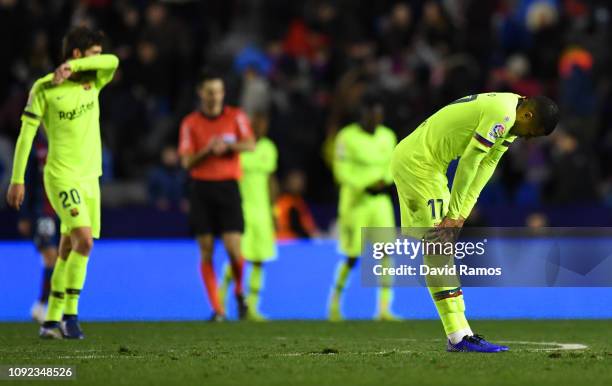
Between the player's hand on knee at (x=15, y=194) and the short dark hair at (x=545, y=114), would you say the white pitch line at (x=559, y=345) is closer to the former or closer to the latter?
the short dark hair at (x=545, y=114)

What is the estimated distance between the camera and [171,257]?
50.8ft

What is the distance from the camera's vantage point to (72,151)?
11.2 meters

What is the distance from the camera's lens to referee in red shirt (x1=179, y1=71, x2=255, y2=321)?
47.1 feet

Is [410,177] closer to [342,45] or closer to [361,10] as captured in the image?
[342,45]

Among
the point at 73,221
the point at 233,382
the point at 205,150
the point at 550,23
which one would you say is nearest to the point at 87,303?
the point at 205,150

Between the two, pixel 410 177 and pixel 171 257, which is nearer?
pixel 410 177

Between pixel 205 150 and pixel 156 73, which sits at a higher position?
pixel 156 73

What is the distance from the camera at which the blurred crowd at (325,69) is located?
62.1 ft

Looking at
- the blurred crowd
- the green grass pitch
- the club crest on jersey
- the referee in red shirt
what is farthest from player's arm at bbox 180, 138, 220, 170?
the club crest on jersey

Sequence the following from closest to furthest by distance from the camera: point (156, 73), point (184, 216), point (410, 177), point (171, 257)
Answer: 1. point (410, 177)
2. point (171, 257)
3. point (184, 216)
4. point (156, 73)

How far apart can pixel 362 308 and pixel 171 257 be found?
2.24m

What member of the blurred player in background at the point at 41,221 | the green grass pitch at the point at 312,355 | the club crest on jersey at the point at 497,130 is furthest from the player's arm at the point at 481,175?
the blurred player in background at the point at 41,221

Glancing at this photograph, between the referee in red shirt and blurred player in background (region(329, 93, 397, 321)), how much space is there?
157 cm

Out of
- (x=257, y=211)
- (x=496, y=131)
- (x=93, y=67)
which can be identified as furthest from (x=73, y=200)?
(x=257, y=211)
